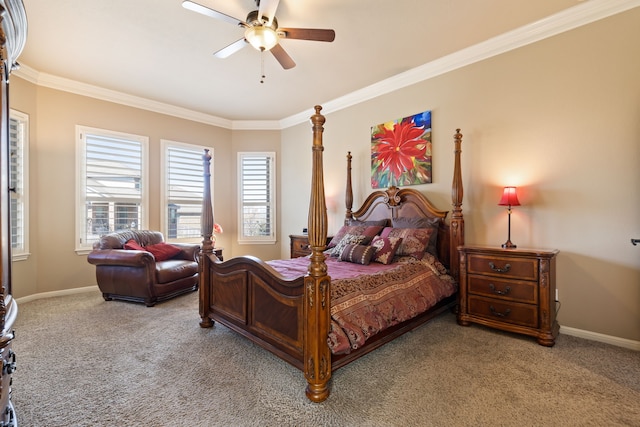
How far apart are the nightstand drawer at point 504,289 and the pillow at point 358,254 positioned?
1.05 metres

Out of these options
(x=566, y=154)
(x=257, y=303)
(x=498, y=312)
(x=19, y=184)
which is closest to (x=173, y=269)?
(x=257, y=303)

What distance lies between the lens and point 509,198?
9.43ft

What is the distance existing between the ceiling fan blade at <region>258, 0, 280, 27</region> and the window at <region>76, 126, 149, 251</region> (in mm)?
3499

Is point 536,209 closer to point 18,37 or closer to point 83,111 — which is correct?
point 18,37

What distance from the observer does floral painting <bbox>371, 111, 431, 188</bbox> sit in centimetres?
374

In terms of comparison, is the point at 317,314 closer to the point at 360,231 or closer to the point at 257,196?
the point at 360,231

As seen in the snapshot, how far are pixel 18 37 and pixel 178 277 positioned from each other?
10.1 ft

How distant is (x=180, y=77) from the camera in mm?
3967

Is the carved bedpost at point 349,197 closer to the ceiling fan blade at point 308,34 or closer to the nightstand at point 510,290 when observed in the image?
the nightstand at point 510,290

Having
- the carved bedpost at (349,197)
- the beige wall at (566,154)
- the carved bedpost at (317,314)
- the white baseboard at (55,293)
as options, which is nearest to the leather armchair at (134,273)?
the white baseboard at (55,293)

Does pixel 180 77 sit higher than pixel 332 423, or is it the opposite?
pixel 180 77

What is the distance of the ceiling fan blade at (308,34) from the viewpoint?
7.84 ft

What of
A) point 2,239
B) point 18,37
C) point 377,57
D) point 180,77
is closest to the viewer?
point 2,239

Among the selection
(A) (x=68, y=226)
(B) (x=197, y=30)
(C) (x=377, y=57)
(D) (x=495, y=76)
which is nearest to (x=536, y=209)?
(D) (x=495, y=76)
